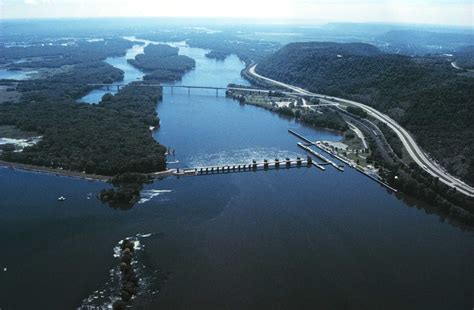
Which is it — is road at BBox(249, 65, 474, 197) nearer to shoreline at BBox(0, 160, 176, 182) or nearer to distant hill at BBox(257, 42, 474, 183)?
distant hill at BBox(257, 42, 474, 183)

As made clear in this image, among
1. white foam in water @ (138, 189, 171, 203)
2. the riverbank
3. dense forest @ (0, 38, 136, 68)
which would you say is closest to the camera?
white foam in water @ (138, 189, 171, 203)

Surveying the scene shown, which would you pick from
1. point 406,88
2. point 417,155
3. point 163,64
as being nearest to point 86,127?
point 417,155

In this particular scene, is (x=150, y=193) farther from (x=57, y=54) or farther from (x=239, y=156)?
(x=57, y=54)

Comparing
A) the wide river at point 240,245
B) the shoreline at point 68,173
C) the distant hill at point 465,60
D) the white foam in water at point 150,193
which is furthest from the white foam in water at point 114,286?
the distant hill at point 465,60

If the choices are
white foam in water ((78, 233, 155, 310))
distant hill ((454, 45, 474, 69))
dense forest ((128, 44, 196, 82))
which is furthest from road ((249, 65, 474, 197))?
dense forest ((128, 44, 196, 82))

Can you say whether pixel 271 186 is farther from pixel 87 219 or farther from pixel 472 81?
pixel 472 81

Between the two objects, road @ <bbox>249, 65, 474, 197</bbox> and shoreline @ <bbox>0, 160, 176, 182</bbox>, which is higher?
road @ <bbox>249, 65, 474, 197</bbox>

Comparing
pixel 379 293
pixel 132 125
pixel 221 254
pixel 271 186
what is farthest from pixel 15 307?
pixel 132 125

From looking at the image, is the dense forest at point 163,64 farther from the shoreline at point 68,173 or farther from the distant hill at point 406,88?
the shoreline at point 68,173
